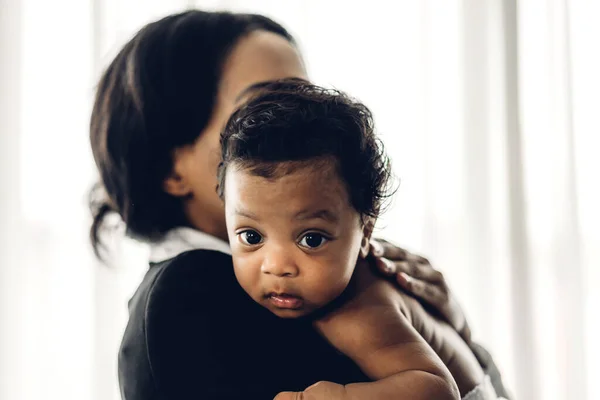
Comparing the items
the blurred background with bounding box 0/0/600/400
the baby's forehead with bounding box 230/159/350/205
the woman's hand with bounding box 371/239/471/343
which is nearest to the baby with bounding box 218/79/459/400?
the baby's forehead with bounding box 230/159/350/205

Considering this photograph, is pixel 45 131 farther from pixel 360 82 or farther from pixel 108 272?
pixel 360 82

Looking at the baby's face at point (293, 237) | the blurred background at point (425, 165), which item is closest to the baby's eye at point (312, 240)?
the baby's face at point (293, 237)

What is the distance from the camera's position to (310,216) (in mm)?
783

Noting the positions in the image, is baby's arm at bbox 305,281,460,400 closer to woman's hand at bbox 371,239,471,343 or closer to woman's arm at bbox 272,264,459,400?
woman's arm at bbox 272,264,459,400

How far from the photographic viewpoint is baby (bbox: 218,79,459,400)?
78cm

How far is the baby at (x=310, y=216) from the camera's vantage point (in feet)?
2.54

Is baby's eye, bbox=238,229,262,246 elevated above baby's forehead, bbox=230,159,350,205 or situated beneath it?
situated beneath

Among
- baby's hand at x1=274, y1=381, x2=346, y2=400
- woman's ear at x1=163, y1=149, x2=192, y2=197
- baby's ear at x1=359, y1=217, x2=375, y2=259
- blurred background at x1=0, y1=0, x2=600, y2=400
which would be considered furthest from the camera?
blurred background at x1=0, y1=0, x2=600, y2=400

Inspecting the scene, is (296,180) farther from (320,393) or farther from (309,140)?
(320,393)

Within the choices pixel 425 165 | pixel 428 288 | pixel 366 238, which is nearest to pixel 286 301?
pixel 366 238

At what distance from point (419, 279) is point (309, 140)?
1.13 feet

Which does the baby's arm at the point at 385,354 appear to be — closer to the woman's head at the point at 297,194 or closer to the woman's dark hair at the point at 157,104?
the woman's head at the point at 297,194

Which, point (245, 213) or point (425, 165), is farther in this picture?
point (425, 165)

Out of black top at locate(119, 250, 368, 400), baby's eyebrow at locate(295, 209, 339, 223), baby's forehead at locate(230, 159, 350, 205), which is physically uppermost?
baby's forehead at locate(230, 159, 350, 205)
